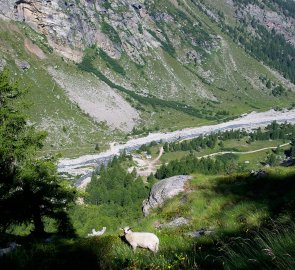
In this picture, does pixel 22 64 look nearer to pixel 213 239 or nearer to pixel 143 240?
pixel 143 240

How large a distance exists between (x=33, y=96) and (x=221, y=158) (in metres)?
89.5

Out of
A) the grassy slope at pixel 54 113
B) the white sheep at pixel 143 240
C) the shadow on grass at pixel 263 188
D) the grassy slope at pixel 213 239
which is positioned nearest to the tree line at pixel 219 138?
the grassy slope at pixel 54 113

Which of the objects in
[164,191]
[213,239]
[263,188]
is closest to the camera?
[213,239]

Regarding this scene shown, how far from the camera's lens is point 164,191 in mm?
33750

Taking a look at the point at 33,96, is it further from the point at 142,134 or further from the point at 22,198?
the point at 22,198

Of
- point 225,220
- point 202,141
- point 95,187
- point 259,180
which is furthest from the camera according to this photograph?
point 202,141

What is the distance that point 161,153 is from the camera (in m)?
165

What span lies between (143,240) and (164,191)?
19281 mm

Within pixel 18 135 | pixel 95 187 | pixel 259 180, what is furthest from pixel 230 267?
pixel 95 187

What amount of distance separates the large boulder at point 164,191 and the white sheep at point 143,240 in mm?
17219

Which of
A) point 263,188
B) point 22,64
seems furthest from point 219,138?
point 263,188

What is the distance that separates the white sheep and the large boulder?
1722cm

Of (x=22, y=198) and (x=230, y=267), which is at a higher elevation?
(x=230, y=267)

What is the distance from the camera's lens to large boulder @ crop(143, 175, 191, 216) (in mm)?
32656
